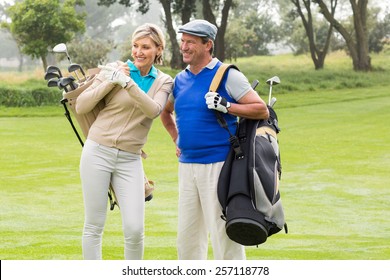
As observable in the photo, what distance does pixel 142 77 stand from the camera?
17.9 feet

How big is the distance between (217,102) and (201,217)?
2.62 ft

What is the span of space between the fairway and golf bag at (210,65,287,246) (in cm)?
234

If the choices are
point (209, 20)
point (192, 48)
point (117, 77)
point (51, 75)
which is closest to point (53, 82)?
point (51, 75)

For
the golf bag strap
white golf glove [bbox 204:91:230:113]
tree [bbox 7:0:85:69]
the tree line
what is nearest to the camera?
white golf glove [bbox 204:91:230:113]

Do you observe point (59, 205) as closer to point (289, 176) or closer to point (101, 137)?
point (289, 176)

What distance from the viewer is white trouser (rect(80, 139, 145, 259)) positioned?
5422 mm

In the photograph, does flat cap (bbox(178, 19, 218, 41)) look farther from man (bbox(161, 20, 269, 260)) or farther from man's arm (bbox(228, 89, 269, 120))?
man's arm (bbox(228, 89, 269, 120))

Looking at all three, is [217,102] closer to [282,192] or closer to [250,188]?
[250,188]

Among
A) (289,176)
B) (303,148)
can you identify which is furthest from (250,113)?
(303,148)

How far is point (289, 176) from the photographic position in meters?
14.5

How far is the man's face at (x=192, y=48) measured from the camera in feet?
17.1

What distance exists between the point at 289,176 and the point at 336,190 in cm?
169

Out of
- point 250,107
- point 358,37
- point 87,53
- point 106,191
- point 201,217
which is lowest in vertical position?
point 87,53

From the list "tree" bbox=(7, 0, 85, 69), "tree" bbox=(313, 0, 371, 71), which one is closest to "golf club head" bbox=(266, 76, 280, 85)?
"tree" bbox=(7, 0, 85, 69)
